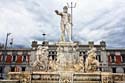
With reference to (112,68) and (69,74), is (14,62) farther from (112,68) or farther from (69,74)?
(69,74)

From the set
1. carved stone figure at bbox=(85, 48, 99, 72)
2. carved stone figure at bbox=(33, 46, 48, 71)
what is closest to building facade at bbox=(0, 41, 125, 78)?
carved stone figure at bbox=(33, 46, 48, 71)

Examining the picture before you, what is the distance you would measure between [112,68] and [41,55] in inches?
1513

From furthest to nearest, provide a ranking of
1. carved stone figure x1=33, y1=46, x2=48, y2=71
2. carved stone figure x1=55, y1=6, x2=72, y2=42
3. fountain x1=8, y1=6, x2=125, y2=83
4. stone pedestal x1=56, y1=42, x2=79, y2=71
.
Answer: carved stone figure x1=55, y1=6, x2=72, y2=42
stone pedestal x1=56, y1=42, x2=79, y2=71
carved stone figure x1=33, y1=46, x2=48, y2=71
fountain x1=8, y1=6, x2=125, y2=83

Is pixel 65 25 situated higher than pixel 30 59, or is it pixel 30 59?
pixel 65 25

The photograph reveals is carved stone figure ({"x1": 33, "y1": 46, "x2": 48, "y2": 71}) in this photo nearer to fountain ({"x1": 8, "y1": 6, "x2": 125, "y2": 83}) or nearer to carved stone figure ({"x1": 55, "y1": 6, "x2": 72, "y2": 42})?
fountain ({"x1": 8, "y1": 6, "x2": 125, "y2": 83})

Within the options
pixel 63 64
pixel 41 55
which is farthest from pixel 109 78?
pixel 41 55

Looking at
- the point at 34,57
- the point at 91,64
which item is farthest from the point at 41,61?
the point at 34,57

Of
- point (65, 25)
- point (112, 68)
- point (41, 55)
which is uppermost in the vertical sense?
point (65, 25)

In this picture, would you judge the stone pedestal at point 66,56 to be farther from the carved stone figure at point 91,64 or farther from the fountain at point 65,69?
the carved stone figure at point 91,64

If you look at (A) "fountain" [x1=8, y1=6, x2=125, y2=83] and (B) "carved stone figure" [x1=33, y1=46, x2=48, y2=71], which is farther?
(B) "carved stone figure" [x1=33, y1=46, x2=48, y2=71]

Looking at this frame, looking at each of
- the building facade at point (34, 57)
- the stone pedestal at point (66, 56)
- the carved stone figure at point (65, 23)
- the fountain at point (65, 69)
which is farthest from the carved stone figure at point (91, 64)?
the building facade at point (34, 57)

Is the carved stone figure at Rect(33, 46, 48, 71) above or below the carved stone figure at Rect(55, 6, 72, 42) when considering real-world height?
below

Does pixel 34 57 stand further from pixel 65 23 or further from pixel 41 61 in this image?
pixel 41 61

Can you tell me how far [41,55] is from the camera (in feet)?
84.3
